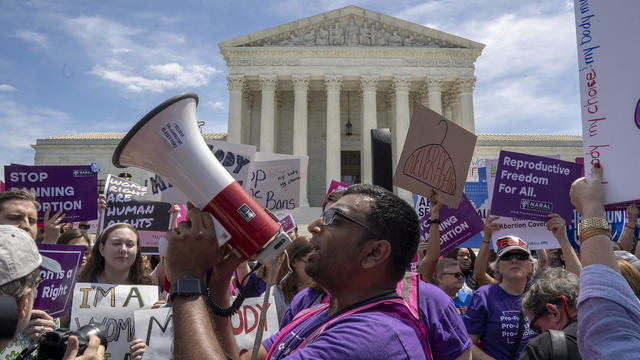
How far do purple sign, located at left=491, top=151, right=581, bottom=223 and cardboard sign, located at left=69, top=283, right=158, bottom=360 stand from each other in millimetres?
4403

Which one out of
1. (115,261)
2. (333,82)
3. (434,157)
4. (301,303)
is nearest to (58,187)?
(115,261)

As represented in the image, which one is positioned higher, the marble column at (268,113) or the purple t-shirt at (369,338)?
the marble column at (268,113)

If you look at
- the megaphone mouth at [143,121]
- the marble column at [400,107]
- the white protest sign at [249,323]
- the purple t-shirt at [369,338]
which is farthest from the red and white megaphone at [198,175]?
the marble column at [400,107]

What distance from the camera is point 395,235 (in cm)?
211

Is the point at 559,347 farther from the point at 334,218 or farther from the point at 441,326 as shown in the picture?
the point at 334,218

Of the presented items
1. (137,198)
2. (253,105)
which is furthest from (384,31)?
(137,198)

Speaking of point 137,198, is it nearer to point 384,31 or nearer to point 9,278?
point 9,278

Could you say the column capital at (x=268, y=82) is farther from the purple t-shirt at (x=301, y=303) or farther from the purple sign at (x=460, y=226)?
the purple t-shirt at (x=301, y=303)

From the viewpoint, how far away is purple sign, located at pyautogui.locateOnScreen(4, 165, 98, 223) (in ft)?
22.3

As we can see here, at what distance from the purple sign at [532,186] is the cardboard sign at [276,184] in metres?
4.37

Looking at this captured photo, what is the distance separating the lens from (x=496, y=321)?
4309 mm

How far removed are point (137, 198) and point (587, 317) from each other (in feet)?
26.7

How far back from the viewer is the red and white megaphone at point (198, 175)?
2.07m

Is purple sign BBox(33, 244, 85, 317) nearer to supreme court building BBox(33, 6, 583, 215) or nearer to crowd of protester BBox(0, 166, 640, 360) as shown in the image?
crowd of protester BBox(0, 166, 640, 360)
